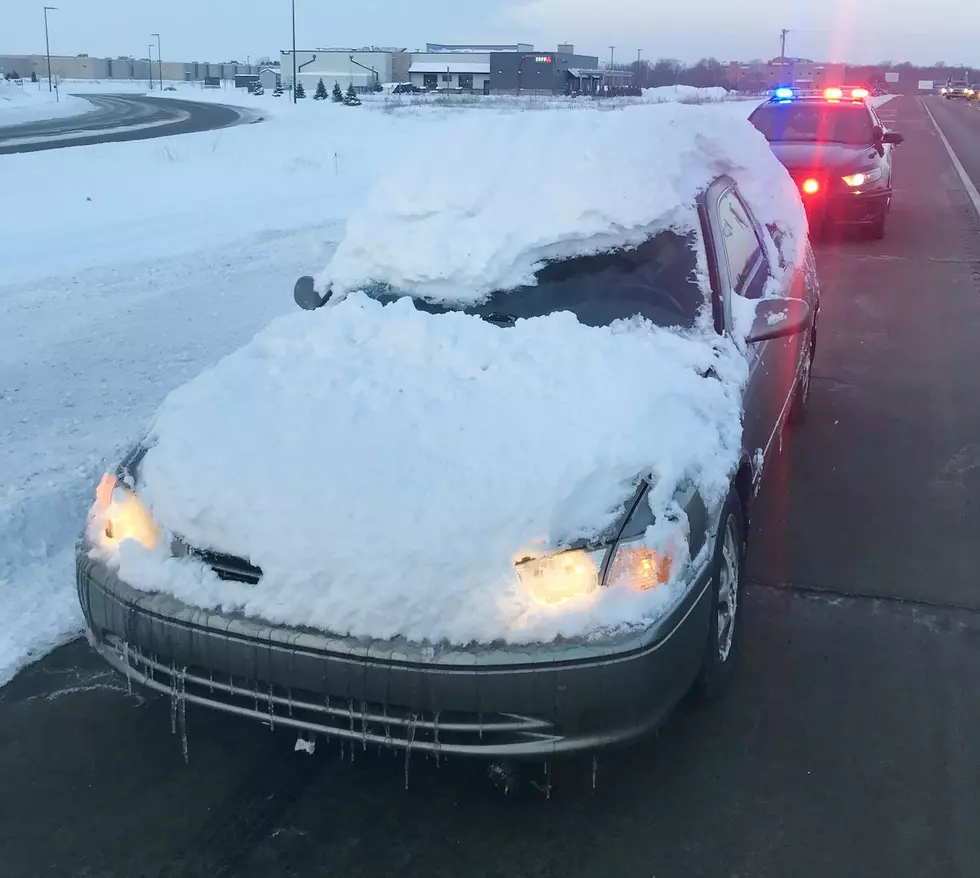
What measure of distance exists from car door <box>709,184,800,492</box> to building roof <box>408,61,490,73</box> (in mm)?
107450

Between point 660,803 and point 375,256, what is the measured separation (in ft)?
8.29

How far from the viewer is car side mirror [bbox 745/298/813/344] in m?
4.06

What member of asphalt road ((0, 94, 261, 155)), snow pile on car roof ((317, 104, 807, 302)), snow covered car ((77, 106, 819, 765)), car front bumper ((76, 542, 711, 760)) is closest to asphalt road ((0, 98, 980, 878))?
snow covered car ((77, 106, 819, 765))

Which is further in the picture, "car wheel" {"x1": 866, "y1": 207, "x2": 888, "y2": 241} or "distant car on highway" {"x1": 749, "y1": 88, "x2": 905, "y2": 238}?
"car wheel" {"x1": 866, "y1": 207, "x2": 888, "y2": 241}

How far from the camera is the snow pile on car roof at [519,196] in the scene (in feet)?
13.6

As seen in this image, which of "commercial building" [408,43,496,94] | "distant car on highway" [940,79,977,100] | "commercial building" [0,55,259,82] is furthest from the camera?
"commercial building" [0,55,259,82]

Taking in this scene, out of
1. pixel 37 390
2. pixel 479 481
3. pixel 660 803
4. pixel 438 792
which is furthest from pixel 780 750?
pixel 37 390

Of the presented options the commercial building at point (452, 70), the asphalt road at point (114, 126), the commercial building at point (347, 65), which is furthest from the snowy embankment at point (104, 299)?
the commercial building at point (347, 65)

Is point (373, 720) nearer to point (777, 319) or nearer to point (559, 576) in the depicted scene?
point (559, 576)

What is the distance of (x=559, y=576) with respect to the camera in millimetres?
2756

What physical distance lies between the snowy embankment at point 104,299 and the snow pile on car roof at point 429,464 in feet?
4.10

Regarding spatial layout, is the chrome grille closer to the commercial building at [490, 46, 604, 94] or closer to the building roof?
the commercial building at [490, 46, 604, 94]

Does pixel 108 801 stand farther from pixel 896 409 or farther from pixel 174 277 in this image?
pixel 174 277

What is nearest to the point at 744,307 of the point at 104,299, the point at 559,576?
the point at 559,576
